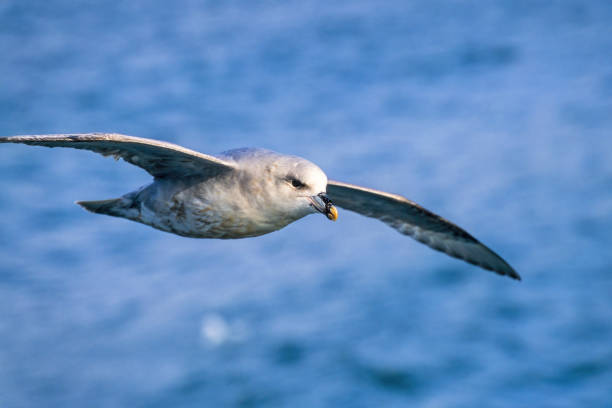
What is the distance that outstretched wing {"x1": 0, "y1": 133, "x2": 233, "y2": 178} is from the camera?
4887mm

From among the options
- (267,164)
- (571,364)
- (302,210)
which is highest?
(571,364)

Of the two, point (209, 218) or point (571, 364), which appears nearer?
point (209, 218)

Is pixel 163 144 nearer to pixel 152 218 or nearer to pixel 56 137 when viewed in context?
pixel 56 137

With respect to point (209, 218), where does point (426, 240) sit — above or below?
above

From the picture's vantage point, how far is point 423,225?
7828mm

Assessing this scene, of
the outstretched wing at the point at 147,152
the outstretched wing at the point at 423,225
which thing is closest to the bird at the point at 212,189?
the outstretched wing at the point at 147,152

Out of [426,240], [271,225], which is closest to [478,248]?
[426,240]

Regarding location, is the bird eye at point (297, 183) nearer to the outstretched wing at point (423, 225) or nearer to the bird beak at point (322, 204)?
the bird beak at point (322, 204)

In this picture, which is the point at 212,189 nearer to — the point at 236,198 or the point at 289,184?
the point at 236,198

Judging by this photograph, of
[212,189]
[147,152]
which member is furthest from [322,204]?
[147,152]

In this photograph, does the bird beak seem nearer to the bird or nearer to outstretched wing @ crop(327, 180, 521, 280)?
the bird

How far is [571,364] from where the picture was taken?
26.0m

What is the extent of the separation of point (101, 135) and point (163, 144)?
408 millimetres

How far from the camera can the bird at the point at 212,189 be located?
208 inches
